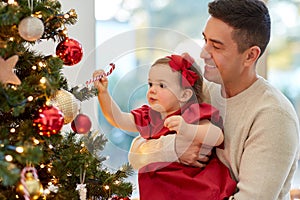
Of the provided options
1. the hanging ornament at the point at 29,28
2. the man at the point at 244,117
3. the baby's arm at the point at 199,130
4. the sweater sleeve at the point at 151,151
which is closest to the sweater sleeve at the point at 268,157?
the man at the point at 244,117

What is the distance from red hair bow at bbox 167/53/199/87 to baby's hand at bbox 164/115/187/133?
4.2 inches

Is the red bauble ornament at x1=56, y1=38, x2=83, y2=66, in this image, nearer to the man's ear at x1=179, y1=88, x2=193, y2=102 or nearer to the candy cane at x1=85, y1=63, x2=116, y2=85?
the candy cane at x1=85, y1=63, x2=116, y2=85

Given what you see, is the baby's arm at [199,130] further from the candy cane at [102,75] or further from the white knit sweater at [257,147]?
the candy cane at [102,75]

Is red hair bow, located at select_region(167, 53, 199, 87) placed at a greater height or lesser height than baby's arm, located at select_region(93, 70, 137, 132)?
greater

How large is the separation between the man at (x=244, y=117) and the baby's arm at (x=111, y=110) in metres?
0.06

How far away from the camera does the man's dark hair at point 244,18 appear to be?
1.67m

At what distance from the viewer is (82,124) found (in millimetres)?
1486

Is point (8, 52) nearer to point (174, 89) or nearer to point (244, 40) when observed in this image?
point (174, 89)

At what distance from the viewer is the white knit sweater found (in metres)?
1.60

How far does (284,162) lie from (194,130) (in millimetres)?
312

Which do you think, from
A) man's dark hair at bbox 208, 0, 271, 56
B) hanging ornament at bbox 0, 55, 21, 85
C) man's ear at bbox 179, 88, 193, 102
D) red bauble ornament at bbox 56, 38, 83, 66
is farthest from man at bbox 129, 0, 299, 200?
hanging ornament at bbox 0, 55, 21, 85

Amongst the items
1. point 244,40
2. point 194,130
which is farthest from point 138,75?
point 244,40

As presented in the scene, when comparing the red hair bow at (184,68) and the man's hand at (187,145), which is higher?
the red hair bow at (184,68)

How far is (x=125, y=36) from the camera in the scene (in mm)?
1578
